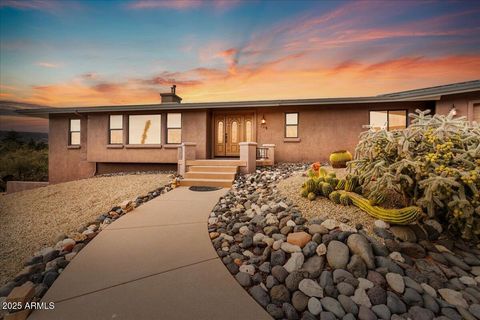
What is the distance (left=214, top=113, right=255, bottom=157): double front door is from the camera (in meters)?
10.9

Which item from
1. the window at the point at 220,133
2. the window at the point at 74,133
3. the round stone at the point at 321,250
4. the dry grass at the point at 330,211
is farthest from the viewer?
the window at the point at 74,133

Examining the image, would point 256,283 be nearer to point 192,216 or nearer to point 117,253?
point 117,253

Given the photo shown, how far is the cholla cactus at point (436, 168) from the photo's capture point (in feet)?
8.69

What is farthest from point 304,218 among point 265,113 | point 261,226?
point 265,113

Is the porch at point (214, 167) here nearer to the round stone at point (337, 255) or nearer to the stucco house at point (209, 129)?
the stucco house at point (209, 129)

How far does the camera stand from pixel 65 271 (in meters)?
2.44

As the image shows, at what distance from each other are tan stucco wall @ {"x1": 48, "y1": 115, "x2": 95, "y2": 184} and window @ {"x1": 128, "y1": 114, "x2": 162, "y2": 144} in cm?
280

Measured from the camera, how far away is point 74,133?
38.1 feet

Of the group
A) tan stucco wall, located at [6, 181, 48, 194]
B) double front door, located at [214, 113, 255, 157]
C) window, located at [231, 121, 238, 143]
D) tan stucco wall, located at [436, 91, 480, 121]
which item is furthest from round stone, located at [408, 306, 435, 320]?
tan stucco wall, located at [6, 181, 48, 194]

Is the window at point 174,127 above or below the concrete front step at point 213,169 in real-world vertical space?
→ above

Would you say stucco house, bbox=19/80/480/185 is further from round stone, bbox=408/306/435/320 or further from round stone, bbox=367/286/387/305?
round stone, bbox=408/306/435/320

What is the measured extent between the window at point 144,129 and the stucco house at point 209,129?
0.05 meters

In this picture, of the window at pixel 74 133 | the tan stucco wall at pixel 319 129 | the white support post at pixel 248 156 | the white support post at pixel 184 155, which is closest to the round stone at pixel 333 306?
the white support post at pixel 248 156

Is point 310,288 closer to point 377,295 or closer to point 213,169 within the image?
point 377,295
